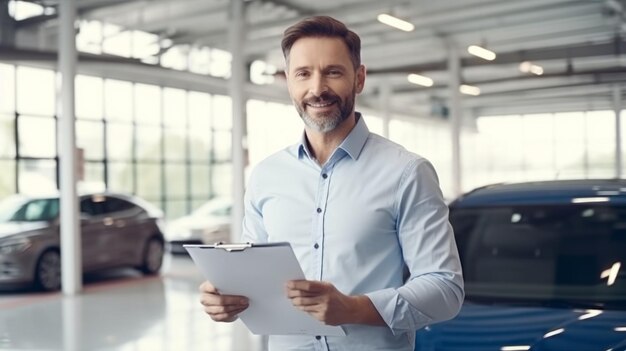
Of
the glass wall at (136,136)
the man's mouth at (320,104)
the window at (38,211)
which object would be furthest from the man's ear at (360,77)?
the window at (38,211)

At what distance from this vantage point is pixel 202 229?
13773 mm

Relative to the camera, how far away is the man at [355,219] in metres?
1.48

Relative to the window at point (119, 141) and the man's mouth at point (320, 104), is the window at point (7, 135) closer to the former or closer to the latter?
the window at point (119, 141)

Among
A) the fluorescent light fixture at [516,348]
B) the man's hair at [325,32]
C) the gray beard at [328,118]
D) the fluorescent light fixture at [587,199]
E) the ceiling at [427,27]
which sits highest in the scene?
the ceiling at [427,27]

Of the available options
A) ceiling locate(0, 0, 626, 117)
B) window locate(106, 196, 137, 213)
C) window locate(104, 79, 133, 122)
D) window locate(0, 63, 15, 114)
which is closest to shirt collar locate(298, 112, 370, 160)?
window locate(106, 196, 137, 213)

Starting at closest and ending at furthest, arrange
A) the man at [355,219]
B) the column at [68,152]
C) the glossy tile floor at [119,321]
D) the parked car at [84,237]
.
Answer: the man at [355,219]
the glossy tile floor at [119,321]
the column at [68,152]
the parked car at [84,237]

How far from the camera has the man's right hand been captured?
154 cm

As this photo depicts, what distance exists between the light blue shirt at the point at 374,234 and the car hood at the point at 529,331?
106 cm

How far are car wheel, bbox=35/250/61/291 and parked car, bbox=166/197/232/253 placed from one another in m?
3.29

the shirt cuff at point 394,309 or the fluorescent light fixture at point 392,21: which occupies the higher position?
the fluorescent light fixture at point 392,21

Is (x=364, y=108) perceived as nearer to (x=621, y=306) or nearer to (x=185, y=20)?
(x=185, y=20)

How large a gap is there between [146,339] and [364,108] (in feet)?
57.2

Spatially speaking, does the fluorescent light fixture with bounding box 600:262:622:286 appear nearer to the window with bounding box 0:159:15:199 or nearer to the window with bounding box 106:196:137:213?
the window with bounding box 106:196:137:213

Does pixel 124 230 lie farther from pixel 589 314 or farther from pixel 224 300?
pixel 224 300
